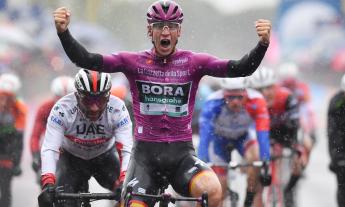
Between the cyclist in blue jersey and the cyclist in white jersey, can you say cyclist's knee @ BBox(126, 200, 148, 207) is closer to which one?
the cyclist in white jersey

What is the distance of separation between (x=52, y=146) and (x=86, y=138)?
33.0 inches

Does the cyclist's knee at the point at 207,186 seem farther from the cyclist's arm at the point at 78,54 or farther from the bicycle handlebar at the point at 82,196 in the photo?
the cyclist's arm at the point at 78,54

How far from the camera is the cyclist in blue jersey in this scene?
11.5 m

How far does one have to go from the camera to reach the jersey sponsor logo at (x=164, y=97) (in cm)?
829

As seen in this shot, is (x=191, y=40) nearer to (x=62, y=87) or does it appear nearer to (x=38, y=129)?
(x=62, y=87)

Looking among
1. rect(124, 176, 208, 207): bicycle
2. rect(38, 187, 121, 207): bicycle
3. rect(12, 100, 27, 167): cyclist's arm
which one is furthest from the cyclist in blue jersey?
rect(124, 176, 208, 207): bicycle

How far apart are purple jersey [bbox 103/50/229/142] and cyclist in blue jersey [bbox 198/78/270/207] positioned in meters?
3.09

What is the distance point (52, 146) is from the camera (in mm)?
8867

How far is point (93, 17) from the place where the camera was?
47.7 metres

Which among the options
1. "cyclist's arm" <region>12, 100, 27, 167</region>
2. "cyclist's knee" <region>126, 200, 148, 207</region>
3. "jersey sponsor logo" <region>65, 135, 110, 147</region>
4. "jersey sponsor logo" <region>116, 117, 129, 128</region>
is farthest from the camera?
"cyclist's arm" <region>12, 100, 27, 167</region>

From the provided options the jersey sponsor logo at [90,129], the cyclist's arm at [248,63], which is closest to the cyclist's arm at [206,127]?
the jersey sponsor logo at [90,129]

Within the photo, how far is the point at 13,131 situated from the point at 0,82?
2.91 ft

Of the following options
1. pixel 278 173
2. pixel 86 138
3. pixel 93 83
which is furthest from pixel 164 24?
pixel 278 173

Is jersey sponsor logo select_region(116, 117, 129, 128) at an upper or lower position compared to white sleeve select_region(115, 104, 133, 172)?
upper
